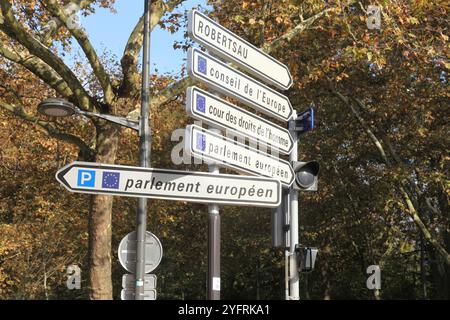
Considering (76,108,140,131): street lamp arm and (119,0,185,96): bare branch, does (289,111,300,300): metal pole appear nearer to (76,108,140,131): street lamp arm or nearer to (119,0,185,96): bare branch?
(76,108,140,131): street lamp arm

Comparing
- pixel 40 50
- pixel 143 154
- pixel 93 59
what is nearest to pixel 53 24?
pixel 93 59

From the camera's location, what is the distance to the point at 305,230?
2552 centimetres

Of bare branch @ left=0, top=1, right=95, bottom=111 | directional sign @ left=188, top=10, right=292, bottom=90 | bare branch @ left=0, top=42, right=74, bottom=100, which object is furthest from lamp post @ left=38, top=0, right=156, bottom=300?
directional sign @ left=188, top=10, right=292, bottom=90

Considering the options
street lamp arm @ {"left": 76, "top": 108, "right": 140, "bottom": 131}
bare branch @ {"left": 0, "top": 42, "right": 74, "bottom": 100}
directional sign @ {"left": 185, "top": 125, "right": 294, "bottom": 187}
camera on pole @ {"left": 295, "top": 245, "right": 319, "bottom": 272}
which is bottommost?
camera on pole @ {"left": 295, "top": 245, "right": 319, "bottom": 272}

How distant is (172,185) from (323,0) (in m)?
7.39

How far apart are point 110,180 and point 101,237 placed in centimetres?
522

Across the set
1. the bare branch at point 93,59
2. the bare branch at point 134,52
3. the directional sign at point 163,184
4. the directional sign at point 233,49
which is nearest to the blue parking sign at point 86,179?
the directional sign at point 163,184

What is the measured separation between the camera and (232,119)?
581 cm

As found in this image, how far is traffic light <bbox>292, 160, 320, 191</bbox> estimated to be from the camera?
23.8 ft

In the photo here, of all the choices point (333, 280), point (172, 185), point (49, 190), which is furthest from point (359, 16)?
point (333, 280)

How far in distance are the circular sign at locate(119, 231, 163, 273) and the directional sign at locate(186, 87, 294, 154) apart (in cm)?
340

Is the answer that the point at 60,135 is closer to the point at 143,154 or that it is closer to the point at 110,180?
the point at 143,154
